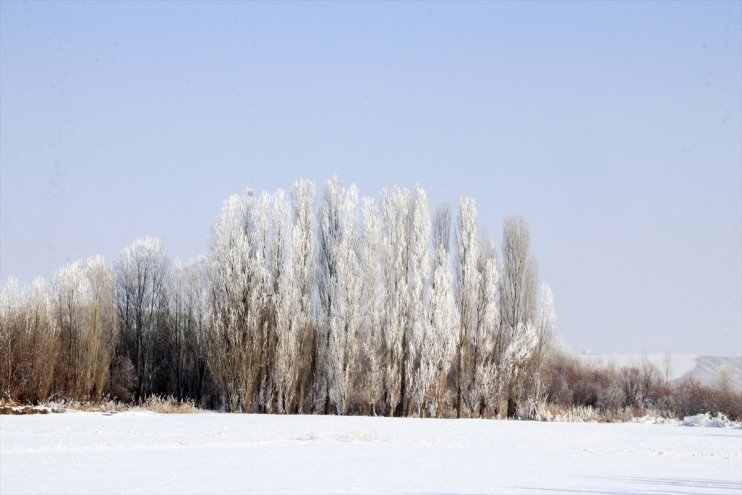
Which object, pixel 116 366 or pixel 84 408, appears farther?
pixel 116 366

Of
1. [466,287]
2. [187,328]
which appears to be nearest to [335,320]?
[466,287]

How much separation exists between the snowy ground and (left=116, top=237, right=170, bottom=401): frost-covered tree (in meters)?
13.2

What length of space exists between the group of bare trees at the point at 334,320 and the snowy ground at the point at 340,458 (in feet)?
17.5

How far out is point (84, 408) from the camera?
24953 mm

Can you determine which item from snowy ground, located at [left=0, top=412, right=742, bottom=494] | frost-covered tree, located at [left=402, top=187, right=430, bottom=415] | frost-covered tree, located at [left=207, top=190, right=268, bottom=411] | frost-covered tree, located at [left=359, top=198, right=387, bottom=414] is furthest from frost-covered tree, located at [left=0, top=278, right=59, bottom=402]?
frost-covered tree, located at [left=402, top=187, right=430, bottom=415]

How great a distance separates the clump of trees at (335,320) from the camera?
2731 centimetres

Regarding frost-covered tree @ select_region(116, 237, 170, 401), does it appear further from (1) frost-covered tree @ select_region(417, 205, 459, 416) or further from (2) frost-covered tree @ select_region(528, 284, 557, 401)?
(2) frost-covered tree @ select_region(528, 284, 557, 401)

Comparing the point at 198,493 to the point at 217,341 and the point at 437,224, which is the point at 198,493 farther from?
the point at 437,224

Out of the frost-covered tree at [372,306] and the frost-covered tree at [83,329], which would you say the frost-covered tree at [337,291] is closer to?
the frost-covered tree at [372,306]

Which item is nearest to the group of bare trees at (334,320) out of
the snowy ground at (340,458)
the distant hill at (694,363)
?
the snowy ground at (340,458)

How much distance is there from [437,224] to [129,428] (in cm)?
1601

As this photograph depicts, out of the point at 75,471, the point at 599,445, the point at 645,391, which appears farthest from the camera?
the point at 645,391

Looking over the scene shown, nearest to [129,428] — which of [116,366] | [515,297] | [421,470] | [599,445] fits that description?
[421,470]

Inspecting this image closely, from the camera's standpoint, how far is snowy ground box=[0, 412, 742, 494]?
9.96 metres
